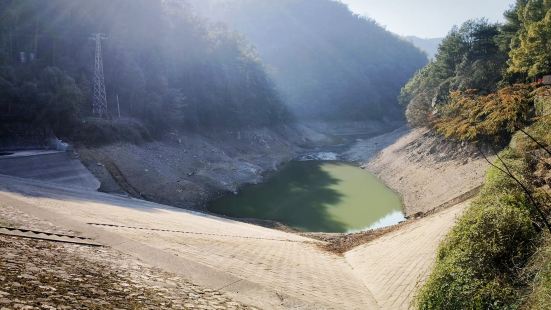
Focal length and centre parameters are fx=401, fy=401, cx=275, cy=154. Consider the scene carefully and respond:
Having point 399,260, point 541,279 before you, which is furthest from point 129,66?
point 541,279

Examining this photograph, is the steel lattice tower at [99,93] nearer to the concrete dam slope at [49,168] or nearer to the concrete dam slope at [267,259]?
the concrete dam slope at [49,168]

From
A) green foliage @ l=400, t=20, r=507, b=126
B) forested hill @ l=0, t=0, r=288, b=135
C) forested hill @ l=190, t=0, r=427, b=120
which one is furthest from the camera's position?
forested hill @ l=190, t=0, r=427, b=120

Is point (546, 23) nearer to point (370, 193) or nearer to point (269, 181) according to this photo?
point (370, 193)

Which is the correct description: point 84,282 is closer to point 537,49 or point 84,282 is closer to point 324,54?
point 537,49

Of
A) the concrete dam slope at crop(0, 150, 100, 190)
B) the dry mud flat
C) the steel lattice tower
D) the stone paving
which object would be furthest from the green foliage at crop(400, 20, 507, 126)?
the stone paving

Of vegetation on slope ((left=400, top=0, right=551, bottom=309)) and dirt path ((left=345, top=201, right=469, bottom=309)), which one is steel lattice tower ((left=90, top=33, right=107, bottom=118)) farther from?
vegetation on slope ((left=400, top=0, right=551, bottom=309))
